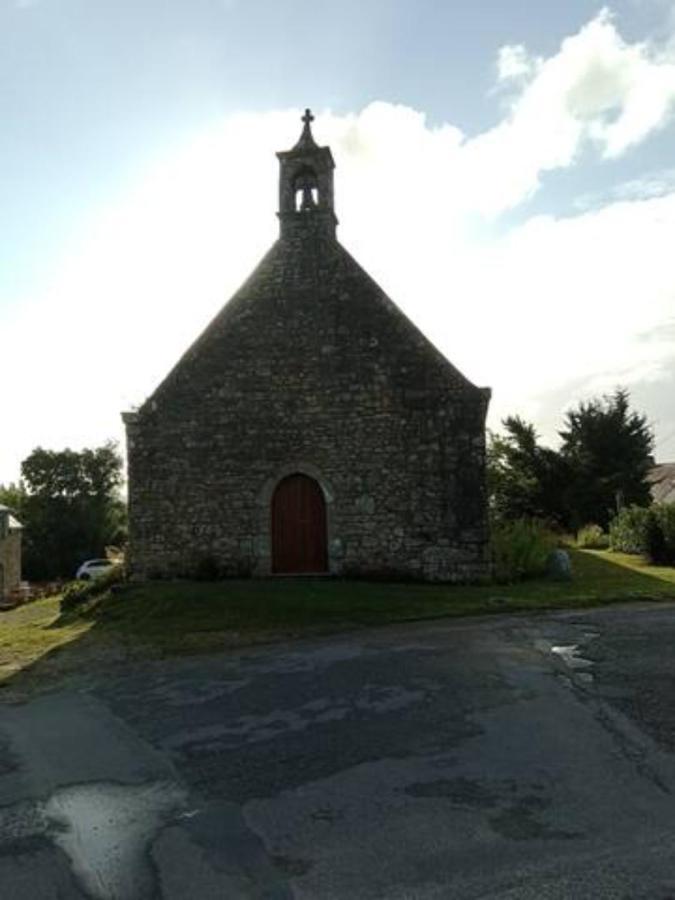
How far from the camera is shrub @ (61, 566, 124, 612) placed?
1970cm

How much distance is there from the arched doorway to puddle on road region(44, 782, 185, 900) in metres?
12.6

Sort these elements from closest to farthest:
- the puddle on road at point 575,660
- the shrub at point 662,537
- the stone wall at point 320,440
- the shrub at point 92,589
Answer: the puddle on road at point 575,660 < the stone wall at point 320,440 < the shrub at point 92,589 < the shrub at point 662,537

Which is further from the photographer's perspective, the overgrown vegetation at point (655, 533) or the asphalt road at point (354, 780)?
the overgrown vegetation at point (655, 533)

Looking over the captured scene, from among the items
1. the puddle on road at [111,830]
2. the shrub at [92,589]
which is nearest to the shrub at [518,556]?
the shrub at [92,589]

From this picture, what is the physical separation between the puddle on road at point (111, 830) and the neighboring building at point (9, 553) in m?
39.6

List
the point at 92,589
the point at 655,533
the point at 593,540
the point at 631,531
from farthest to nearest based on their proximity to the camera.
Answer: the point at 593,540, the point at 631,531, the point at 655,533, the point at 92,589

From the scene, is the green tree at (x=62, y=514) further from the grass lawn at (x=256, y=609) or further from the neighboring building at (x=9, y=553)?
the grass lawn at (x=256, y=609)

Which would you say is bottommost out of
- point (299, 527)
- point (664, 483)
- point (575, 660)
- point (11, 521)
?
point (575, 660)

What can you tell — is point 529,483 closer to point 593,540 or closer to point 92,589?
point 593,540

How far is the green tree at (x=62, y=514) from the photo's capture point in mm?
51656

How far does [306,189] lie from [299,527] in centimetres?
796

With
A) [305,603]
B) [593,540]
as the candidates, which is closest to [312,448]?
[305,603]

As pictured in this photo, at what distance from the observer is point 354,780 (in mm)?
6102

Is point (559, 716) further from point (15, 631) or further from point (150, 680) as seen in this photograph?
point (15, 631)
